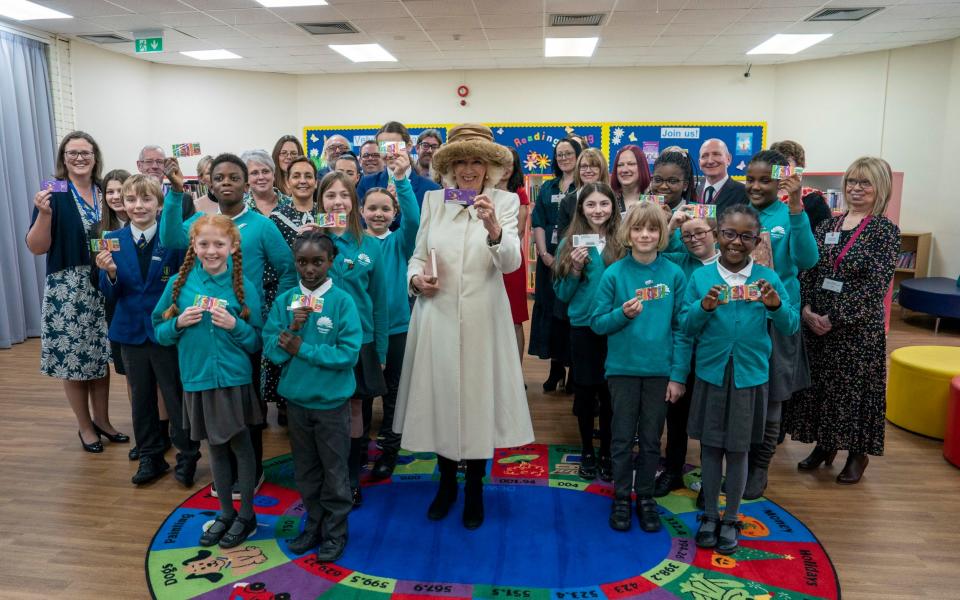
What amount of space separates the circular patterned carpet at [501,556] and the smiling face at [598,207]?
1402 millimetres

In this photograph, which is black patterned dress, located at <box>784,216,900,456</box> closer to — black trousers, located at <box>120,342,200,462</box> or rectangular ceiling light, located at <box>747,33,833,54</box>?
black trousers, located at <box>120,342,200,462</box>

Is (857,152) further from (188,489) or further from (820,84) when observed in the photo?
(188,489)

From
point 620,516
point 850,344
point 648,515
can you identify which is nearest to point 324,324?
point 620,516

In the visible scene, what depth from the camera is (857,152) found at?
9039 millimetres

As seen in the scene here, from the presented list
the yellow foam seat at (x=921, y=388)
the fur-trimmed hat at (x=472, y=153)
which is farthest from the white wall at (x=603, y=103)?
the fur-trimmed hat at (x=472, y=153)

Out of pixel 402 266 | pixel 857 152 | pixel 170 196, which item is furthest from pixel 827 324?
pixel 857 152

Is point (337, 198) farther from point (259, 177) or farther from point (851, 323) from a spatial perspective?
point (851, 323)

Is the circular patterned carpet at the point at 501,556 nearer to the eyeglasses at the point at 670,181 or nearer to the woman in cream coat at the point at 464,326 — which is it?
the woman in cream coat at the point at 464,326

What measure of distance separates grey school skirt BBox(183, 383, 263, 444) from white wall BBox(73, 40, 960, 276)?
711 cm

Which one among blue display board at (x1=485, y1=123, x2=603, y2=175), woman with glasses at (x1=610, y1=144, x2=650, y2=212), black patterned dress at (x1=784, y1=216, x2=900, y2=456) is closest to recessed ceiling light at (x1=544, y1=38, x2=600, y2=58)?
blue display board at (x1=485, y1=123, x2=603, y2=175)

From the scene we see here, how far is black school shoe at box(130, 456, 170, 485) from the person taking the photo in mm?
3328

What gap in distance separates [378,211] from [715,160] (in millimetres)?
1794

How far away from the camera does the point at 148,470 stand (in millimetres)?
3357

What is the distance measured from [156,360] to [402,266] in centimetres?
136
